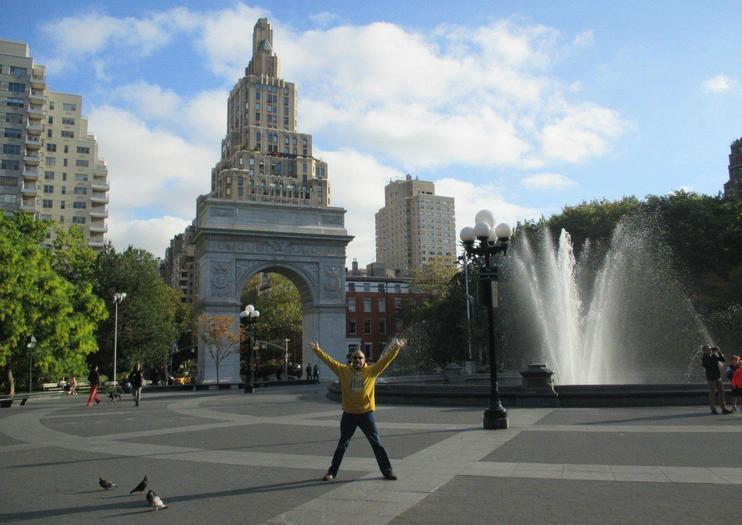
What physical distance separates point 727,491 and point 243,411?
14953 mm

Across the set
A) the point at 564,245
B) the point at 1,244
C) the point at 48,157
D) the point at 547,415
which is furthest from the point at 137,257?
the point at 48,157

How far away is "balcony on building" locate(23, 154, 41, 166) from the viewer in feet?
272

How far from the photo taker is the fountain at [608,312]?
25.9 m

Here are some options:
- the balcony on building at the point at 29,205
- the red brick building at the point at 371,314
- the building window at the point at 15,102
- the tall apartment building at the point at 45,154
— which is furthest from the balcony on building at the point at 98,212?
the red brick building at the point at 371,314

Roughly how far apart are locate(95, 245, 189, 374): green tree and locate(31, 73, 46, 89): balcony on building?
157 feet

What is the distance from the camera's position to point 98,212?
9250cm

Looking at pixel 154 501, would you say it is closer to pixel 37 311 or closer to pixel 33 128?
pixel 37 311

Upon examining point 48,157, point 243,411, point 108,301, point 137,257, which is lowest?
point 243,411

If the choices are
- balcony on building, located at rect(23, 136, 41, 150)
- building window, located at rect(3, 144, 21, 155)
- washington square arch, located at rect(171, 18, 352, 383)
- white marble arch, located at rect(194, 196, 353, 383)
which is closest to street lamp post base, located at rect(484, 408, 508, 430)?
washington square arch, located at rect(171, 18, 352, 383)

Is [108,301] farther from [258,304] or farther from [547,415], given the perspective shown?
[547,415]

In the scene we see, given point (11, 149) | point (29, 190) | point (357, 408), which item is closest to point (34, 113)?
point (11, 149)

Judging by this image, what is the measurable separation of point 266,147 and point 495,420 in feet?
393

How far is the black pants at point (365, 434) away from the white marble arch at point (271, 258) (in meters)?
39.0

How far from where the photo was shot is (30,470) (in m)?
9.49
